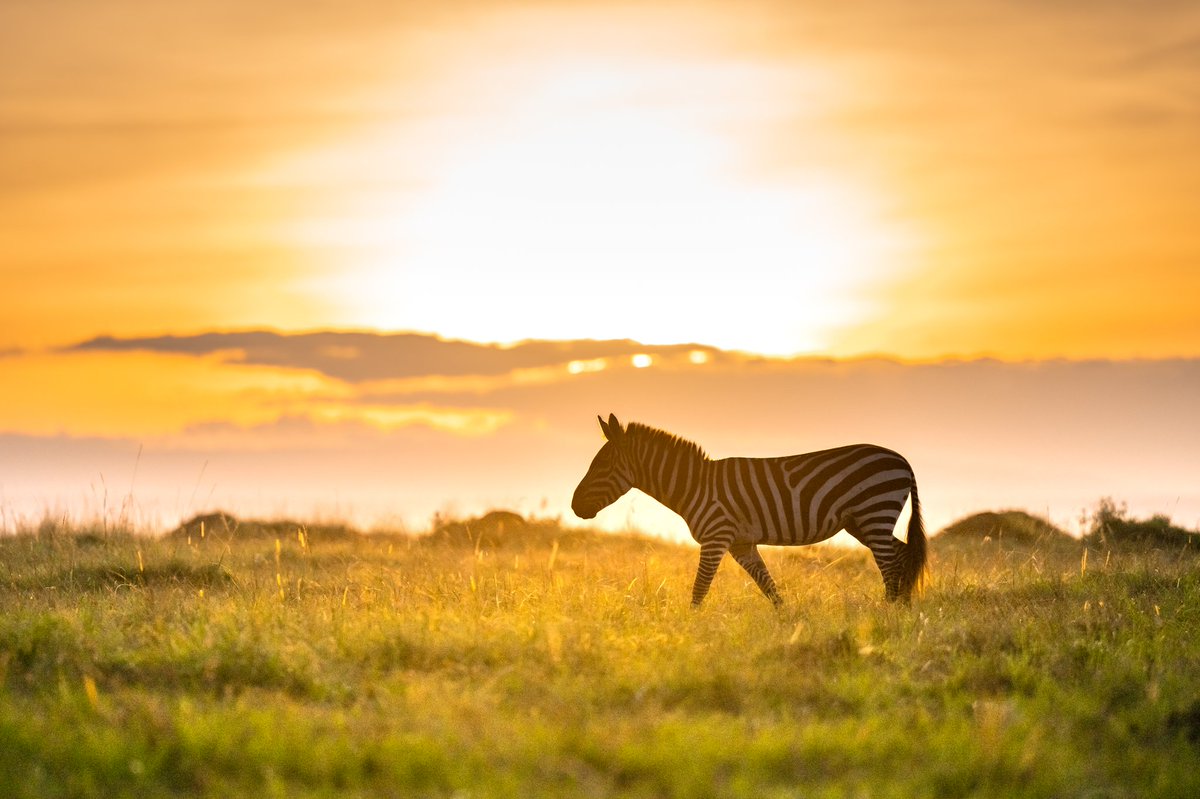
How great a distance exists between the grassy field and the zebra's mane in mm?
1680

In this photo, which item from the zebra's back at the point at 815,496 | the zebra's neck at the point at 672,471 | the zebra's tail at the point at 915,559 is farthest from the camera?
the zebra's neck at the point at 672,471

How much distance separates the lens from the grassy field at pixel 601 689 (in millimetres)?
6516

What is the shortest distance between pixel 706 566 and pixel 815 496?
5.21 feet

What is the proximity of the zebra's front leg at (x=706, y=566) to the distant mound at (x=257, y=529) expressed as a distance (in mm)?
10573

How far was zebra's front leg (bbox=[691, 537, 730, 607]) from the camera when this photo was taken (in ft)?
41.6

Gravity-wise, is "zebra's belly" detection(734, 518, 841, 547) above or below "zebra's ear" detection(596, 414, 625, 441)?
below

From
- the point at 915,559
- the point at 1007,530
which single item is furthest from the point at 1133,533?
the point at 915,559

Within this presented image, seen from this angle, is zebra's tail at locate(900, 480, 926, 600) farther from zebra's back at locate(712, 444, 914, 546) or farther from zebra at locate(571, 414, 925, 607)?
zebra's back at locate(712, 444, 914, 546)

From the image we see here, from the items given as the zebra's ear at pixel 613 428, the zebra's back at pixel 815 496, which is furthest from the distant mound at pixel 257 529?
the zebra's back at pixel 815 496

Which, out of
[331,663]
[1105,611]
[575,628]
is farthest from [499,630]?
[1105,611]

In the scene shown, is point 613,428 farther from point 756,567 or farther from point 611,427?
point 756,567

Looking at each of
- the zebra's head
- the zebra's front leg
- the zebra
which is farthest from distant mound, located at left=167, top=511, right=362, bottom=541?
the zebra's front leg

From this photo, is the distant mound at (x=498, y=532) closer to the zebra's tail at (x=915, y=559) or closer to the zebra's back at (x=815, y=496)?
the zebra's back at (x=815, y=496)

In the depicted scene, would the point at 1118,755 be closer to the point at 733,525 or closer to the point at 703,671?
the point at 703,671
